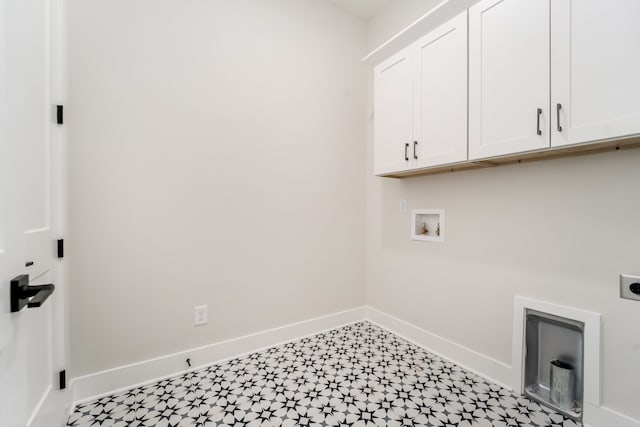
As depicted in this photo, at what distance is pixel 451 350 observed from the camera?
209 centimetres

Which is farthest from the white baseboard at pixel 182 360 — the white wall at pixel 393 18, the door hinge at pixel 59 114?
the white wall at pixel 393 18

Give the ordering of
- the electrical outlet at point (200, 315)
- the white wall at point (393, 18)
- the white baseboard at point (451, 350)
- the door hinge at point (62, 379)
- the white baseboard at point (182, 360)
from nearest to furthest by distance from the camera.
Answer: the door hinge at point (62, 379) → the white baseboard at point (182, 360) → the white baseboard at point (451, 350) → the electrical outlet at point (200, 315) → the white wall at point (393, 18)

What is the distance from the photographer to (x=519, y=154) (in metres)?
1.52

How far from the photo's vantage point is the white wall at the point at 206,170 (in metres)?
1.70

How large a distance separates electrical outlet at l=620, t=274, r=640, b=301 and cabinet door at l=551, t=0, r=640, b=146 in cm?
69

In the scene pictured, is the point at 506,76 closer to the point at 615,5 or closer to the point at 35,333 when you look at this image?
the point at 615,5

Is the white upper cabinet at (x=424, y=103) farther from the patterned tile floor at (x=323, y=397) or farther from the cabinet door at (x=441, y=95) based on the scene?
the patterned tile floor at (x=323, y=397)

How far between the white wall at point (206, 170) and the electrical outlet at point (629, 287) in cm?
184

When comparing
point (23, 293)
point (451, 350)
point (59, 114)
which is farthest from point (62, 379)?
point (451, 350)

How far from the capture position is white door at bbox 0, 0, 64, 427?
2.68 feet

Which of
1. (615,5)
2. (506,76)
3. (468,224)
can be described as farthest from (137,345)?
(615,5)

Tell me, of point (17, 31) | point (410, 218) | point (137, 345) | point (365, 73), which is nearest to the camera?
point (17, 31)

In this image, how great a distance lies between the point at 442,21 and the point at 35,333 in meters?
2.73

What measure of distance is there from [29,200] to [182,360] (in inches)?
53.8
